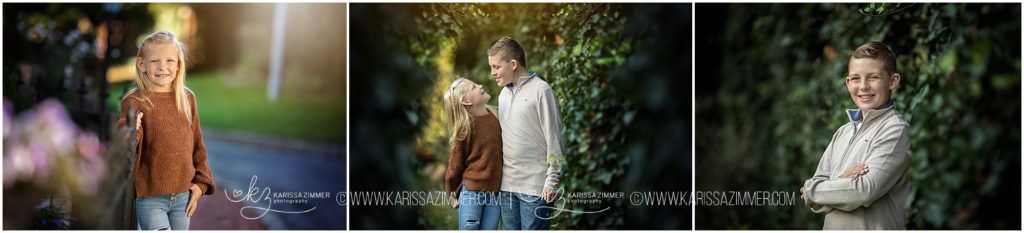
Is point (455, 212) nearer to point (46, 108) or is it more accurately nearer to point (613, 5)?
point (613, 5)

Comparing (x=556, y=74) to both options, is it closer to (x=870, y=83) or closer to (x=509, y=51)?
(x=509, y=51)

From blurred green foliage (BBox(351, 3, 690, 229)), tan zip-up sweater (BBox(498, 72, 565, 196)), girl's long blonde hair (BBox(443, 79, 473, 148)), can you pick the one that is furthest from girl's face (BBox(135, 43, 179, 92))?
tan zip-up sweater (BBox(498, 72, 565, 196))

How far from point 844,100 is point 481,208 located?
2.13 m

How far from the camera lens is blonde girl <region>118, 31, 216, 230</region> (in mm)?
3691

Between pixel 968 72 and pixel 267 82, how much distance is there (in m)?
3.71

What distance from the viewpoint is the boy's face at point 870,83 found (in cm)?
355

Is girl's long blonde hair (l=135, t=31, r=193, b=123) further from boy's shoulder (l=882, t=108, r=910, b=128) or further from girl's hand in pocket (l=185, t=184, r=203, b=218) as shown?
boy's shoulder (l=882, t=108, r=910, b=128)

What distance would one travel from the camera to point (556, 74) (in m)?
3.98

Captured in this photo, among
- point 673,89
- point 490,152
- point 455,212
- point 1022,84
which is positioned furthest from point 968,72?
point 455,212

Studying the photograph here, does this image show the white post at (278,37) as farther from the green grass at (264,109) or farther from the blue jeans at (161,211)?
the blue jeans at (161,211)

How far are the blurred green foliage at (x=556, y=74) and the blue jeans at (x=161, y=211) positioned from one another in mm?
953

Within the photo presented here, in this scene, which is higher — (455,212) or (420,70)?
(420,70)

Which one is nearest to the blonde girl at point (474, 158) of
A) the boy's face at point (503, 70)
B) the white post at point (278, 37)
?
the boy's face at point (503, 70)

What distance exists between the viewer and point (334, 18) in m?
4.15
